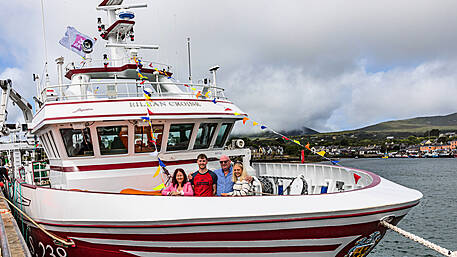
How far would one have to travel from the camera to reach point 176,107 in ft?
24.9

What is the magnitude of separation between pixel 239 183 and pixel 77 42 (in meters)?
6.20

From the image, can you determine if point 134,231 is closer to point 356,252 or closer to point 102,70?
point 356,252

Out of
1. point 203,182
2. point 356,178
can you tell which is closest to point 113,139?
point 203,182

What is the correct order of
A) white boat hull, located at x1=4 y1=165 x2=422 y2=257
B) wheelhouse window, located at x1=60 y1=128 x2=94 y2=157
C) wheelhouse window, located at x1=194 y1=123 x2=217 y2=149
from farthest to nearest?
1. wheelhouse window, located at x1=194 y1=123 x2=217 y2=149
2. wheelhouse window, located at x1=60 y1=128 x2=94 y2=157
3. white boat hull, located at x1=4 y1=165 x2=422 y2=257

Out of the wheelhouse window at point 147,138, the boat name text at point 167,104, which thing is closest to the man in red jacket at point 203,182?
the wheelhouse window at point 147,138

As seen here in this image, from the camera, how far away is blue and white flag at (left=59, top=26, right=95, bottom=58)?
9516mm

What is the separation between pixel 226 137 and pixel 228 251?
4307 millimetres

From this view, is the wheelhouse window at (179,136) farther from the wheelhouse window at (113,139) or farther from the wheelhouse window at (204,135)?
the wheelhouse window at (113,139)

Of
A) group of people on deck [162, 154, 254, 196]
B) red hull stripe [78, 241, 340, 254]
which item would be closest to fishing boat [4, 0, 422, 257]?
red hull stripe [78, 241, 340, 254]

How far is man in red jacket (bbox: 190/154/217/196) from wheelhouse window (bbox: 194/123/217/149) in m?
2.11

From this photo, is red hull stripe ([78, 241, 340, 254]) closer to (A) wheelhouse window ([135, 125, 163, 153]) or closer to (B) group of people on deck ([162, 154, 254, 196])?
(B) group of people on deck ([162, 154, 254, 196])

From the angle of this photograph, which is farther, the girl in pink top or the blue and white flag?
the blue and white flag

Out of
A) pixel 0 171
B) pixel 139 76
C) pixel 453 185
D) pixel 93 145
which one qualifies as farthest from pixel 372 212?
pixel 453 185

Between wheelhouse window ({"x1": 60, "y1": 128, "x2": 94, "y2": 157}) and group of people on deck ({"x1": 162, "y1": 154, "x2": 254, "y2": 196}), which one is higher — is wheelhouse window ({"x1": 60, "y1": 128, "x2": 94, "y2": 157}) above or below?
above
